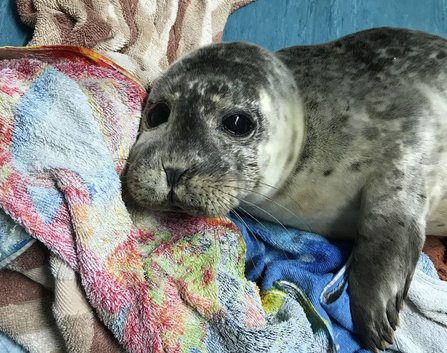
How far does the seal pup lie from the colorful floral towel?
0.10 m

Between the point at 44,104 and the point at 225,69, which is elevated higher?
the point at 225,69

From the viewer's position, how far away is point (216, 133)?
101cm

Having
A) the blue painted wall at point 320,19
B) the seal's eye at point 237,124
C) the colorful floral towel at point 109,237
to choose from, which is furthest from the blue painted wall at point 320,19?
the colorful floral towel at point 109,237

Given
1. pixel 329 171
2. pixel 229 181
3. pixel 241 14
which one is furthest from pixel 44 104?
pixel 241 14

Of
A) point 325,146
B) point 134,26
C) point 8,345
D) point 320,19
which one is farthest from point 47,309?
point 320,19

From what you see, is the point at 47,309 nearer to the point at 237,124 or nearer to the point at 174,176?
the point at 174,176

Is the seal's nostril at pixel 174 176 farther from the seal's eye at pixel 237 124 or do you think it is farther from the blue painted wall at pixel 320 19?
the blue painted wall at pixel 320 19

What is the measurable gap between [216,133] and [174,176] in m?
0.16

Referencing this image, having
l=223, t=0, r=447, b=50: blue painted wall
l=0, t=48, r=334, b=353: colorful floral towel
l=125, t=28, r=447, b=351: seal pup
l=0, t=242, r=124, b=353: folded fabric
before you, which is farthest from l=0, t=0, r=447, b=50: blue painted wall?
l=0, t=242, r=124, b=353: folded fabric

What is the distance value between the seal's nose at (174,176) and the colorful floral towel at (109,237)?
4.4 inches

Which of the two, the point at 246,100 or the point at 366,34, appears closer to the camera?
the point at 246,100

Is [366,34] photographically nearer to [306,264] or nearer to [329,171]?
[329,171]

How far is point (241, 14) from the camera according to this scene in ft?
6.49

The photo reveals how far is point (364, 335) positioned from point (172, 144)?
618mm
